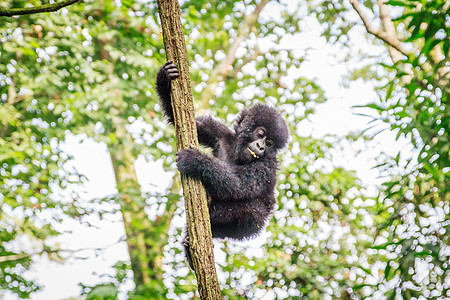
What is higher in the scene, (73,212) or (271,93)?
(271,93)

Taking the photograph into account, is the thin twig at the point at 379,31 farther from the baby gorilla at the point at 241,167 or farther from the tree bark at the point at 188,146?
the tree bark at the point at 188,146

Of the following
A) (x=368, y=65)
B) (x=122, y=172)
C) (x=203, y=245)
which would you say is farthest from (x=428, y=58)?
(x=122, y=172)

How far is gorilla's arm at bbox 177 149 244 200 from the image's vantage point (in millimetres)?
2932

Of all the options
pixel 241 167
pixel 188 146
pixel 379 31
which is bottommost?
pixel 188 146

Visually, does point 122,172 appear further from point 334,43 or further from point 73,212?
point 334,43

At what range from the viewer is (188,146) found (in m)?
2.87

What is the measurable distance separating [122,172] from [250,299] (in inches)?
172

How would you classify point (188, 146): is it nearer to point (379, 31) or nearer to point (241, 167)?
point (241, 167)

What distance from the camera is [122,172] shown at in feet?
27.0

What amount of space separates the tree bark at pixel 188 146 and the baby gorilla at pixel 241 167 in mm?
472

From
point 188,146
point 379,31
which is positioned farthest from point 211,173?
point 379,31

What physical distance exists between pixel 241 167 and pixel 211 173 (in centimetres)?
57

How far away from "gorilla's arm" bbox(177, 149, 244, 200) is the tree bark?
93 mm

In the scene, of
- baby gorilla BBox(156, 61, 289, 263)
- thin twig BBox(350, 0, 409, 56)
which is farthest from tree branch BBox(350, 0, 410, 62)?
baby gorilla BBox(156, 61, 289, 263)
